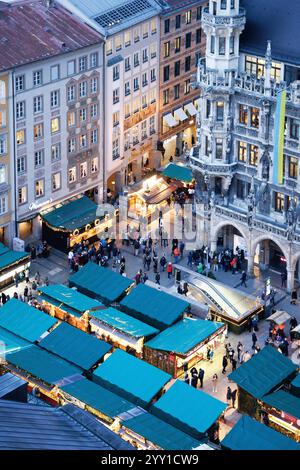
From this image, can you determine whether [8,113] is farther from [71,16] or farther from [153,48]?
[153,48]

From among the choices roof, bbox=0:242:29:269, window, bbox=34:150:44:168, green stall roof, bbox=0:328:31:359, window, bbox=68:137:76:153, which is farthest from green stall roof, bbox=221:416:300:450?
window, bbox=68:137:76:153

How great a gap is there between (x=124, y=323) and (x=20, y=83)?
87.1 ft

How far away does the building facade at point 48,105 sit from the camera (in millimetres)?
104375

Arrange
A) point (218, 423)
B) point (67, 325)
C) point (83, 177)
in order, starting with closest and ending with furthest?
1. point (218, 423)
2. point (67, 325)
3. point (83, 177)

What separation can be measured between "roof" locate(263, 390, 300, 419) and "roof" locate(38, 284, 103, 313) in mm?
19115

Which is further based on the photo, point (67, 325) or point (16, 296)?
point (16, 296)

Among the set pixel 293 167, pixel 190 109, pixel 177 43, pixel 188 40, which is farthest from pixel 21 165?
pixel 188 40

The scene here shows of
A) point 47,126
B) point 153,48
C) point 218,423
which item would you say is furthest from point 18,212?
point 218,423

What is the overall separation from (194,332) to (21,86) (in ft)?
98.0

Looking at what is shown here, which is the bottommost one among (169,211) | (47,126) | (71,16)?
(169,211)

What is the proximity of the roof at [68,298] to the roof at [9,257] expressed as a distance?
19.4ft

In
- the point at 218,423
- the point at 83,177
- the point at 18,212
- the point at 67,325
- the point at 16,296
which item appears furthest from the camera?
the point at 83,177

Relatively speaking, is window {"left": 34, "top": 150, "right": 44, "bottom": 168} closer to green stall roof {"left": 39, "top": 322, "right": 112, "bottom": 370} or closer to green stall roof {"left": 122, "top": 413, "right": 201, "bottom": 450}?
green stall roof {"left": 39, "top": 322, "right": 112, "bottom": 370}

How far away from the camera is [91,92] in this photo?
369 ft
